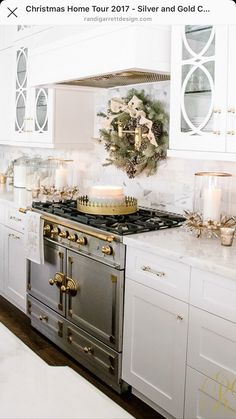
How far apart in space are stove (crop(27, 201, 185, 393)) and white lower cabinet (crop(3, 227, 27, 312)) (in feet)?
1.22

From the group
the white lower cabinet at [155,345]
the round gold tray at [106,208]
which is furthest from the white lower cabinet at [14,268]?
the white lower cabinet at [155,345]

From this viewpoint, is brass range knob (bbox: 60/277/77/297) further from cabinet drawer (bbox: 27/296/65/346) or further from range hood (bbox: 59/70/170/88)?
range hood (bbox: 59/70/170/88)

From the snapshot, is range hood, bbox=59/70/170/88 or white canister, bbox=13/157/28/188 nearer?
range hood, bbox=59/70/170/88

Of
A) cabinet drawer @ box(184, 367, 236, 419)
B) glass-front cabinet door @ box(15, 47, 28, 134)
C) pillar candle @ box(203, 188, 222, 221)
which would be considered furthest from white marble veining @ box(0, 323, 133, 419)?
glass-front cabinet door @ box(15, 47, 28, 134)

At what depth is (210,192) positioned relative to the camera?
9.04 ft

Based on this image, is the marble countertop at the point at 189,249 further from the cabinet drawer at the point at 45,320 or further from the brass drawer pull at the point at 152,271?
the cabinet drawer at the point at 45,320

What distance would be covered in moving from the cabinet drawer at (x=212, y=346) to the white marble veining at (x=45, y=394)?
114 cm

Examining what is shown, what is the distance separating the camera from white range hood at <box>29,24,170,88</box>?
9.25 feet

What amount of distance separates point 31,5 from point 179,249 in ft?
4.75

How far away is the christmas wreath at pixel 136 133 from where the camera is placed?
340 cm

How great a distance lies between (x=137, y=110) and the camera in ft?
11.4

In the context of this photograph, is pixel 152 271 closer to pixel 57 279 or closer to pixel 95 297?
pixel 95 297

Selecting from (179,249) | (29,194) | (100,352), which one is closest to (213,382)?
(179,249)

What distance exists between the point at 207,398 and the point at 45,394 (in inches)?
56.1
